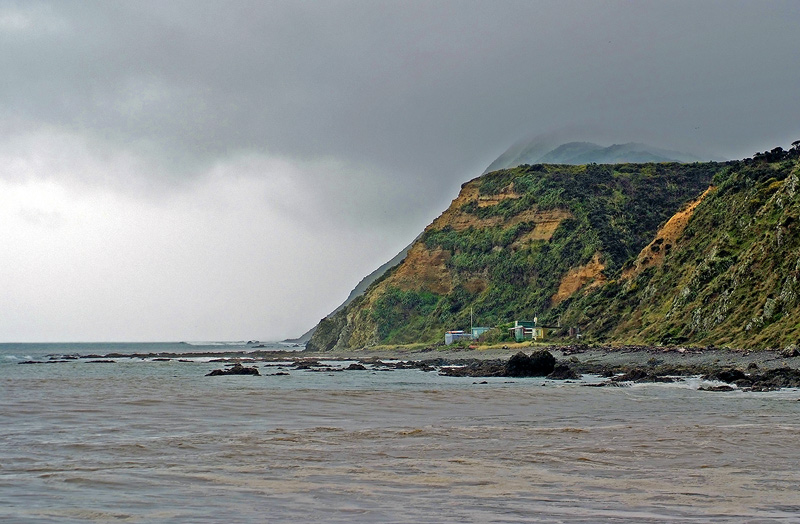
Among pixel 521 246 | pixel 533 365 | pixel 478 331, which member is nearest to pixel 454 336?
pixel 478 331

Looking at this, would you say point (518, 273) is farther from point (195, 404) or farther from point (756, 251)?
point (195, 404)

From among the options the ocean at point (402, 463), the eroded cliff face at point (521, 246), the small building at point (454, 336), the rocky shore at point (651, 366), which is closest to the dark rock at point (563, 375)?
the rocky shore at point (651, 366)

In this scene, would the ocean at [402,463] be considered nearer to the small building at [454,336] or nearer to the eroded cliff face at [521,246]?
the small building at [454,336]

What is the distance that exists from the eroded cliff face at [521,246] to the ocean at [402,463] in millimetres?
97930

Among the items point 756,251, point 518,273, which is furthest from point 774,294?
point 518,273

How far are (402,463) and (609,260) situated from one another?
112229 millimetres

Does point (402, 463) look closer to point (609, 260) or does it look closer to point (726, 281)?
point (726, 281)

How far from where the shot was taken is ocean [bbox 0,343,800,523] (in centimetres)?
1150

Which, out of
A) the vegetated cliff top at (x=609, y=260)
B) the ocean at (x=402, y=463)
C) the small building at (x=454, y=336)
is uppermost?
the vegetated cliff top at (x=609, y=260)

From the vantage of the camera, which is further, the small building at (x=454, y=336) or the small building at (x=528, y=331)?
the small building at (x=454, y=336)

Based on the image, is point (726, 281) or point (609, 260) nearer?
point (726, 281)

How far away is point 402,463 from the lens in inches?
645

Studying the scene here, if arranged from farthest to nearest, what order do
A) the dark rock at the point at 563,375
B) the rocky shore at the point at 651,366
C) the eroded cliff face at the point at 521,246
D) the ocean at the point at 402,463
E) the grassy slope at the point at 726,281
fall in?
the eroded cliff face at the point at 521,246
the grassy slope at the point at 726,281
the dark rock at the point at 563,375
the rocky shore at the point at 651,366
the ocean at the point at 402,463

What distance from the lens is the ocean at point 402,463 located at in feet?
37.7
